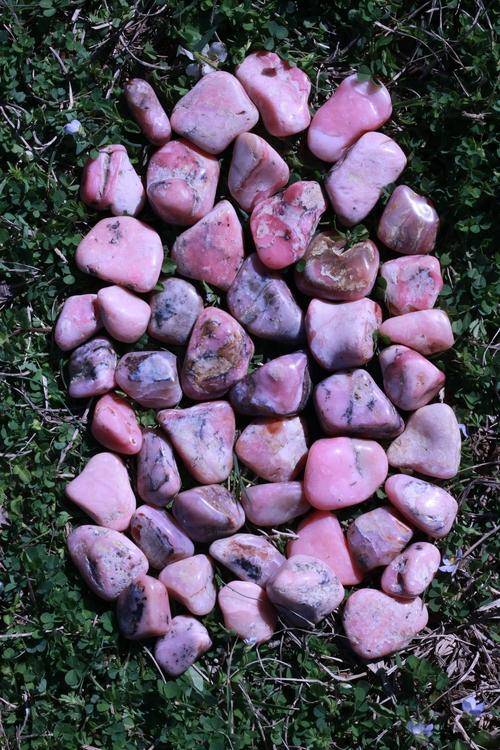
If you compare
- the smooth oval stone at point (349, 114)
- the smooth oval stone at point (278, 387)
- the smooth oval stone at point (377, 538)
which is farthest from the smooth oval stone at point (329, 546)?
the smooth oval stone at point (349, 114)

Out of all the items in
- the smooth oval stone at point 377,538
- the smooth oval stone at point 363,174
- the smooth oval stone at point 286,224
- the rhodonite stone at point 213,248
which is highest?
the smooth oval stone at point 363,174

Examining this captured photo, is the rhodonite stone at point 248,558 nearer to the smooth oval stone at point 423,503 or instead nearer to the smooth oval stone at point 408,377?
the smooth oval stone at point 423,503

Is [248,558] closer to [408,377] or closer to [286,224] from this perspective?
[408,377]

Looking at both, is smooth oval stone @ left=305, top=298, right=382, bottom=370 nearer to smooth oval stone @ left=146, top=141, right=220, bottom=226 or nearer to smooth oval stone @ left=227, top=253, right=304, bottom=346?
smooth oval stone @ left=227, top=253, right=304, bottom=346

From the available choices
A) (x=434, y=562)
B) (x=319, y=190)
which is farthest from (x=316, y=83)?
(x=434, y=562)

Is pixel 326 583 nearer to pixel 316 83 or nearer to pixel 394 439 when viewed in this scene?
pixel 394 439

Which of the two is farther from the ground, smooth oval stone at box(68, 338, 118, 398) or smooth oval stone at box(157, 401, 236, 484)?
smooth oval stone at box(68, 338, 118, 398)

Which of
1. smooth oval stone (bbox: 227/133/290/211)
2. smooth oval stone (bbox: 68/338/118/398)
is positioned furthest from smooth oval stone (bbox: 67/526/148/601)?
smooth oval stone (bbox: 227/133/290/211)
